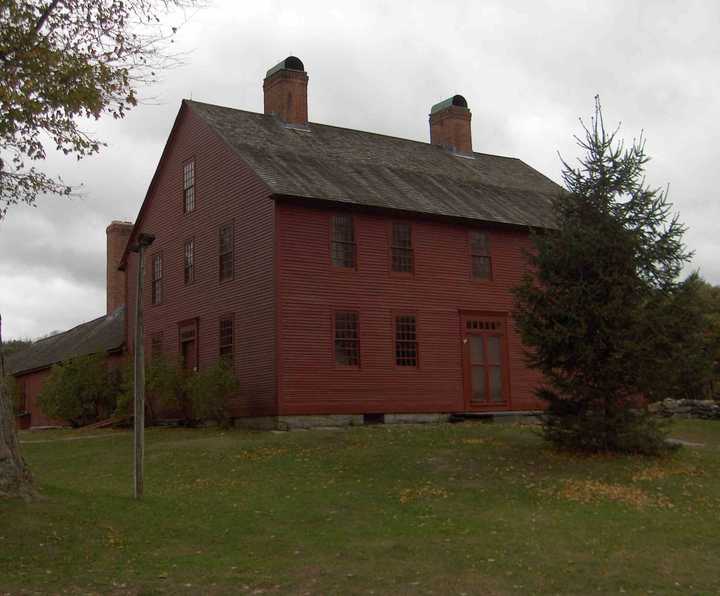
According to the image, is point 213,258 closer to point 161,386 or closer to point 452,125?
point 161,386

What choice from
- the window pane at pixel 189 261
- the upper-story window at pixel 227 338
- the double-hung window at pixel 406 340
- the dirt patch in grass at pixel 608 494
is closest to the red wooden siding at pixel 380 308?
the double-hung window at pixel 406 340

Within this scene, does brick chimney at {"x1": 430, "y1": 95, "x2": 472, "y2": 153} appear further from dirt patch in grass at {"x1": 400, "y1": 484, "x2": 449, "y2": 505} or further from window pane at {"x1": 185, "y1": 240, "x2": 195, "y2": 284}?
dirt patch in grass at {"x1": 400, "y1": 484, "x2": 449, "y2": 505}

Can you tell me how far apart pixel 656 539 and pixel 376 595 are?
15.0ft

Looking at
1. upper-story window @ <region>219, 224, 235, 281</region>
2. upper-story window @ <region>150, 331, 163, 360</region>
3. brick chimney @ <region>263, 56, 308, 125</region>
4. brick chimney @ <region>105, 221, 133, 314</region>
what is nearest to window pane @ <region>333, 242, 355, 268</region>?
upper-story window @ <region>219, 224, 235, 281</region>

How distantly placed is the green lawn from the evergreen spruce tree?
0.77 m

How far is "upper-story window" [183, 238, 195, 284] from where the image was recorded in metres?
27.7

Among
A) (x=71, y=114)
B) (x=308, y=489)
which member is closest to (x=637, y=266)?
(x=308, y=489)

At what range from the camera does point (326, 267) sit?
23.8m

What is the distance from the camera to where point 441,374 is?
25.3 metres

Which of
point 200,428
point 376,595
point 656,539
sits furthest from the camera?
point 200,428

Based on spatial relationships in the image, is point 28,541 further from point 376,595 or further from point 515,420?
point 515,420

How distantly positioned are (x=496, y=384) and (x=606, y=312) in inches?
402

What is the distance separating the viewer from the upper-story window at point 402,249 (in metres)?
25.3

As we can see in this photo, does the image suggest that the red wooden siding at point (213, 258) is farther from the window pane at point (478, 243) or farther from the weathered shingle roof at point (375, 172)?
the window pane at point (478, 243)
